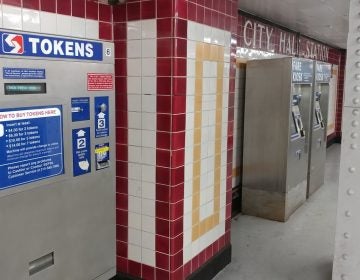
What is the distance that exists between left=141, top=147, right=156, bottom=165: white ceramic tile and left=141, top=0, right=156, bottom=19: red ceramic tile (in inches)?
35.0

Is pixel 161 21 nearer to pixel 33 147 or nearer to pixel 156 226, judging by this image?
pixel 33 147

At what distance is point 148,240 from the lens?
2791mm

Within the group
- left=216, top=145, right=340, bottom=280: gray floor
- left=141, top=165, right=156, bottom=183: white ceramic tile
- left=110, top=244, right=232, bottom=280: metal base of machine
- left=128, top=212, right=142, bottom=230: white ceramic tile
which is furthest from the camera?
left=216, top=145, right=340, bottom=280: gray floor

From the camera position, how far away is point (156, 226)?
274cm

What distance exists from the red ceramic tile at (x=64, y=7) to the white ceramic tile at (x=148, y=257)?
1685 mm

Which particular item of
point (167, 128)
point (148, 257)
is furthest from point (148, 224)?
point (167, 128)

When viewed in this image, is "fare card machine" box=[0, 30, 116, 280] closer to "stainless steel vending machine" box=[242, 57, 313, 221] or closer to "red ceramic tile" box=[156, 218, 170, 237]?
"red ceramic tile" box=[156, 218, 170, 237]

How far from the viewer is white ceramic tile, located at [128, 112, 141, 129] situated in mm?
2718

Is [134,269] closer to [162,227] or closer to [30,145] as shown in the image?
[162,227]

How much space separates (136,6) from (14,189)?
141cm

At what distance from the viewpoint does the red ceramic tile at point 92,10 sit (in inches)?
97.9

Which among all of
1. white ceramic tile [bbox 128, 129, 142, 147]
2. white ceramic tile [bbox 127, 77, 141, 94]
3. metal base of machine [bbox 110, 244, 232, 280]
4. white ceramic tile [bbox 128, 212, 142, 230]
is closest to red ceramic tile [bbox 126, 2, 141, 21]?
white ceramic tile [bbox 127, 77, 141, 94]

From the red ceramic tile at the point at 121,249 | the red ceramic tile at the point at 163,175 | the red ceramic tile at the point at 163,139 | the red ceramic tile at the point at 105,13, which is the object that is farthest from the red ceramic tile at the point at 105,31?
the red ceramic tile at the point at 121,249

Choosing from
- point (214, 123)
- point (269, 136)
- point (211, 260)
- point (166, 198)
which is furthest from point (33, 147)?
point (269, 136)
